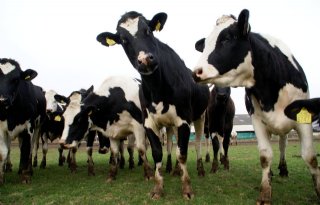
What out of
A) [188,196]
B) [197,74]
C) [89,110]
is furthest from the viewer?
[89,110]

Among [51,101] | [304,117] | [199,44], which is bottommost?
[304,117]

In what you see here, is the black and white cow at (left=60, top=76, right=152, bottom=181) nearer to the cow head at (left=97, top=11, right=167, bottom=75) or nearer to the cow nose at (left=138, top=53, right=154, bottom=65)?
the cow head at (left=97, top=11, right=167, bottom=75)

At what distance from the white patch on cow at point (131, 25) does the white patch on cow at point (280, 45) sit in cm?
243

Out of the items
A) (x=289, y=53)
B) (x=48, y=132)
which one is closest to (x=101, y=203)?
(x=289, y=53)

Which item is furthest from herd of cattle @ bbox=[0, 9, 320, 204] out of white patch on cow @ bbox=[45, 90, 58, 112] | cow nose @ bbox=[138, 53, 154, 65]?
white patch on cow @ bbox=[45, 90, 58, 112]

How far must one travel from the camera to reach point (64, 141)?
9.68 m

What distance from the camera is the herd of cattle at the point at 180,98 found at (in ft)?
18.5

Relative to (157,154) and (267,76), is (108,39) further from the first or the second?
(267,76)

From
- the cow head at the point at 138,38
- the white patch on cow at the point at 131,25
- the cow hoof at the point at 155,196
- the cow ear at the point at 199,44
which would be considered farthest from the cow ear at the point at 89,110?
the cow hoof at the point at 155,196

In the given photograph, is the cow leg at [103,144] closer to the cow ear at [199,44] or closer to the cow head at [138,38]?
the cow head at [138,38]

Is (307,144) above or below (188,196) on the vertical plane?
above

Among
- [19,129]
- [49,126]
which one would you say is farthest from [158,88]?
[49,126]

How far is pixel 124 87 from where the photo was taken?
10.6 metres

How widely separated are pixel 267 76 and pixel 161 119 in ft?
7.62
